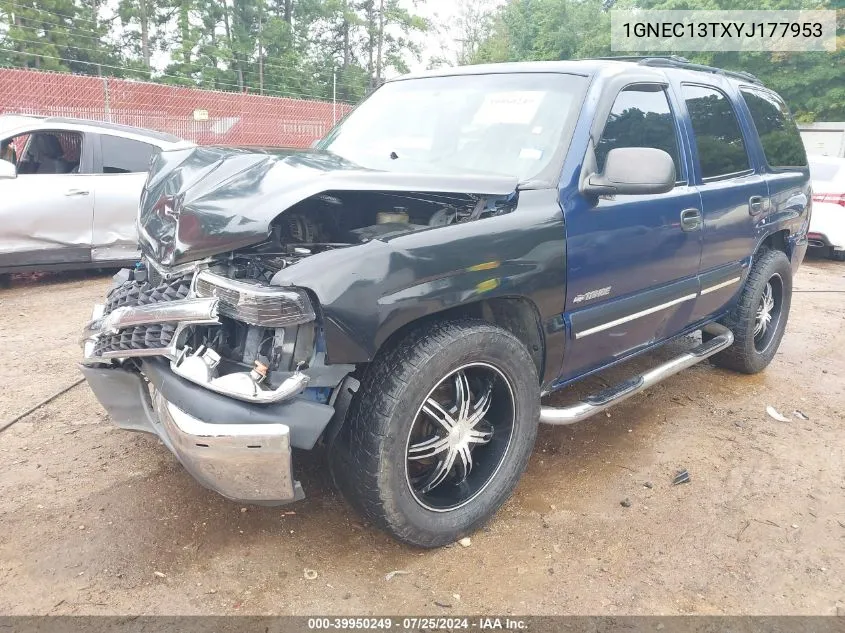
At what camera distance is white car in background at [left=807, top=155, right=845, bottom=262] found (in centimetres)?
884

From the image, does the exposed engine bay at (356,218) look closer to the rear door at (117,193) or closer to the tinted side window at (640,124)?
the tinted side window at (640,124)

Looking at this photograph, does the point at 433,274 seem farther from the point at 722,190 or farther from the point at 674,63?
the point at 674,63

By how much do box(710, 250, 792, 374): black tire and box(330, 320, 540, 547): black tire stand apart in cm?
229

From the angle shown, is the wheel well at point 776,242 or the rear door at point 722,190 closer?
the rear door at point 722,190

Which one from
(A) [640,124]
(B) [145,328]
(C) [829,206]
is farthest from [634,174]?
(C) [829,206]

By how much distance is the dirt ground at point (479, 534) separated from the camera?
2.30m

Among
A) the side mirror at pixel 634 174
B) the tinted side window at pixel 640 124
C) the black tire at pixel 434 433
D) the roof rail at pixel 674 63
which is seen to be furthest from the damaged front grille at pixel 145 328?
the roof rail at pixel 674 63

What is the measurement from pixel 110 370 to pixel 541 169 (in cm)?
194

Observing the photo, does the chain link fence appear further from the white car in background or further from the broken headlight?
the broken headlight

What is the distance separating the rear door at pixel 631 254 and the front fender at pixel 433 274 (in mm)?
137

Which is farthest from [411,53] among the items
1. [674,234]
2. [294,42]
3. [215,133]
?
[674,234]

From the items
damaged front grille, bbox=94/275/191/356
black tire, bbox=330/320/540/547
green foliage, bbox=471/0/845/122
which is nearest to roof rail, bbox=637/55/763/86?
black tire, bbox=330/320/540/547

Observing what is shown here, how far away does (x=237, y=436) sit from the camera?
204cm

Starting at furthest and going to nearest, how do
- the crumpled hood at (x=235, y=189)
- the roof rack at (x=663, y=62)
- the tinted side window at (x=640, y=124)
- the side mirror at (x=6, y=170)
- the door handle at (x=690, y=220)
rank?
the side mirror at (x=6, y=170) → the roof rack at (x=663, y=62) → the door handle at (x=690, y=220) → the tinted side window at (x=640, y=124) → the crumpled hood at (x=235, y=189)
